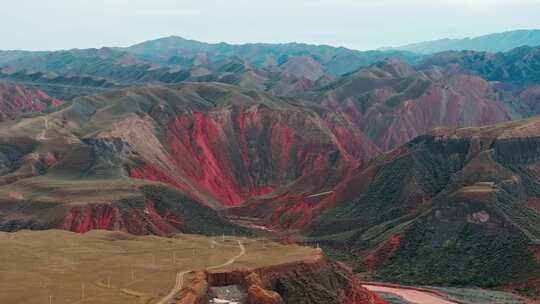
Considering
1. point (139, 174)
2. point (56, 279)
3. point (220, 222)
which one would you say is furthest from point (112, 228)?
point (56, 279)

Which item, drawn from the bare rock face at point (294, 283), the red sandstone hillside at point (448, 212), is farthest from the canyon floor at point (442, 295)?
the bare rock face at point (294, 283)

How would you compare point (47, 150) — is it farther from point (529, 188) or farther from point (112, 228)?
point (529, 188)

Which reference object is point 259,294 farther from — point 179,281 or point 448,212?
point 448,212

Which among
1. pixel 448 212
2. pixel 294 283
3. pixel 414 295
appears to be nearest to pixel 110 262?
pixel 294 283

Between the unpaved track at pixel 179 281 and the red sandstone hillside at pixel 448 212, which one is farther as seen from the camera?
the red sandstone hillside at pixel 448 212

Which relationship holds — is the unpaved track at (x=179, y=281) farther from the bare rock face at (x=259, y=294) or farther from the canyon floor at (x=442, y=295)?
the canyon floor at (x=442, y=295)

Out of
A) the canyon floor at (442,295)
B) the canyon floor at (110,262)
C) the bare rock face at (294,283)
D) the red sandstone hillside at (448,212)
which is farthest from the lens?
the red sandstone hillside at (448,212)
